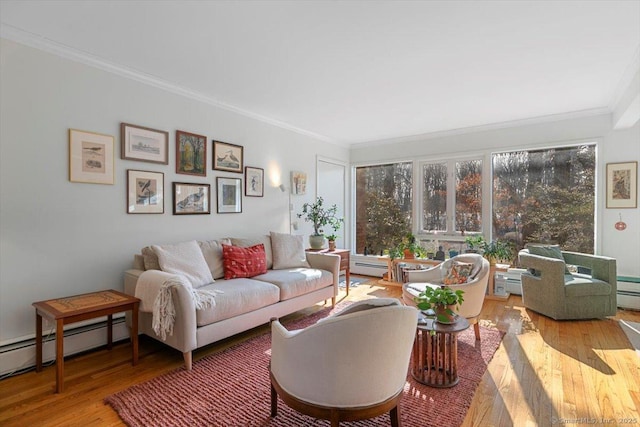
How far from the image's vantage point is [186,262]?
3037mm

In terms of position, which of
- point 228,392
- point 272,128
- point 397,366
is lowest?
point 228,392

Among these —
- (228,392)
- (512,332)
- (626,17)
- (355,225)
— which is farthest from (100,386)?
(355,225)

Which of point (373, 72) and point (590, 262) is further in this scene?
point (590, 262)

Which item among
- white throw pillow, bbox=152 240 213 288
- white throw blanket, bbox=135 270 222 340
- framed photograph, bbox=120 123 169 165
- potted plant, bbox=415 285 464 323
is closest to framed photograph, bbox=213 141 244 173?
framed photograph, bbox=120 123 169 165

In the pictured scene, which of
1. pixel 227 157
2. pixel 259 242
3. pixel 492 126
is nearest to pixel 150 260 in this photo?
pixel 259 242

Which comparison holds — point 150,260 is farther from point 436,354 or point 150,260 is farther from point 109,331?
point 436,354

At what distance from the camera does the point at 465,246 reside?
5211 mm

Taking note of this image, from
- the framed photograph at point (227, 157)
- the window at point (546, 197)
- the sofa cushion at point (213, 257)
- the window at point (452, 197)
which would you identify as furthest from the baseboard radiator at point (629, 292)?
the framed photograph at point (227, 157)

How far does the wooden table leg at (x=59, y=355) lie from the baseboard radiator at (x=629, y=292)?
18.7 ft

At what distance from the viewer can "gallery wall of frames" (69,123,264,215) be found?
9.30 ft

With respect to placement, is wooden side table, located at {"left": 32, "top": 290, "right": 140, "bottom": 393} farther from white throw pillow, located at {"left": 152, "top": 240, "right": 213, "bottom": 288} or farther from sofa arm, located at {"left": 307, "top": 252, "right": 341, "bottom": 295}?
sofa arm, located at {"left": 307, "top": 252, "right": 341, "bottom": 295}

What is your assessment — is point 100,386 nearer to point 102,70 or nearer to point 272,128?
point 102,70

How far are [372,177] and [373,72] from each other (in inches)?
130

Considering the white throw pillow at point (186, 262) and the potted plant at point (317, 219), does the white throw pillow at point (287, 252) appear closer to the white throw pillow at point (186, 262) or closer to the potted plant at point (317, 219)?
the potted plant at point (317, 219)
